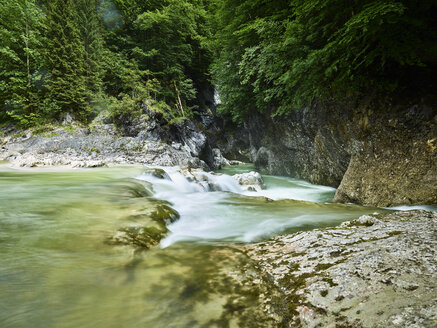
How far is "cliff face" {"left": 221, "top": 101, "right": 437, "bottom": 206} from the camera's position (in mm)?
4578

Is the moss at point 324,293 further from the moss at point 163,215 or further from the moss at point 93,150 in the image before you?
the moss at point 93,150

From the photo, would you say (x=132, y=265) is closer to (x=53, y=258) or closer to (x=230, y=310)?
(x=53, y=258)

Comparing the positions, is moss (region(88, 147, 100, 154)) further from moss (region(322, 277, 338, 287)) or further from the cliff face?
moss (region(322, 277, 338, 287))

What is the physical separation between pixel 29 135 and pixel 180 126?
9967mm

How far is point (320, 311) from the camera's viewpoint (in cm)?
121

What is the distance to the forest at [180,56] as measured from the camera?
4.74 metres

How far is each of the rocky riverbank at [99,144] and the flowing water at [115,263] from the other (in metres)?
8.37

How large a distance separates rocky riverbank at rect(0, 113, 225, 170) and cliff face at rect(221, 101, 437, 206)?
835 cm

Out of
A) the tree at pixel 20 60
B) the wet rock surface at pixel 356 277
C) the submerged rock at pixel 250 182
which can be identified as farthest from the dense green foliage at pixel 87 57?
the wet rock surface at pixel 356 277

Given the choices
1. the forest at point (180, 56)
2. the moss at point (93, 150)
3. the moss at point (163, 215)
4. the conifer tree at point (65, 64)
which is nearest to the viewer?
the moss at point (163, 215)

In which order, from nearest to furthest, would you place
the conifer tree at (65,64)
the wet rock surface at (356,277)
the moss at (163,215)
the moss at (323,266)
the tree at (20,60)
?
the wet rock surface at (356,277), the moss at (323,266), the moss at (163,215), the tree at (20,60), the conifer tree at (65,64)

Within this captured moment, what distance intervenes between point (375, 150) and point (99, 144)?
1400cm

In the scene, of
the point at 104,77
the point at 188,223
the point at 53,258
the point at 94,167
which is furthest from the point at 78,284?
the point at 104,77

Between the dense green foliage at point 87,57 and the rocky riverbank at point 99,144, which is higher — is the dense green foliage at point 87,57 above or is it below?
above
